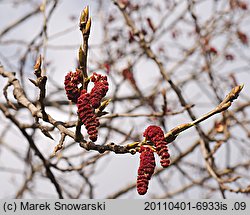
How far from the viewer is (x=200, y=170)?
13.5 ft

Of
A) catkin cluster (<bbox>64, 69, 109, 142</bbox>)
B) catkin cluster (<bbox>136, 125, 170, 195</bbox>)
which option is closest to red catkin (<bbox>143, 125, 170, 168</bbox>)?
catkin cluster (<bbox>136, 125, 170, 195</bbox>)

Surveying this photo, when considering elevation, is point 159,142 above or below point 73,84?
below

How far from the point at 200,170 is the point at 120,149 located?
10.7 ft

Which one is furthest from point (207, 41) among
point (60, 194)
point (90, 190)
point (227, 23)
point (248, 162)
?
point (60, 194)

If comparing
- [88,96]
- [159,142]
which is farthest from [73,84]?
[159,142]

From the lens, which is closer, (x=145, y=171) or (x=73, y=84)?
(x=145, y=171)

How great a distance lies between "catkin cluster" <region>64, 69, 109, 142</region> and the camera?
0.93 m

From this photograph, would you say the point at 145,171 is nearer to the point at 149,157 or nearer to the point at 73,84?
the point at 149,157

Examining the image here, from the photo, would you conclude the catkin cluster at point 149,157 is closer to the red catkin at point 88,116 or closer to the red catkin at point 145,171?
the red catkin at point 145,171

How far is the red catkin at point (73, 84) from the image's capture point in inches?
39.2

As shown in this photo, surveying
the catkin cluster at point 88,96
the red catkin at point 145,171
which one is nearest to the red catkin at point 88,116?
the catkin cluster at point 88,96

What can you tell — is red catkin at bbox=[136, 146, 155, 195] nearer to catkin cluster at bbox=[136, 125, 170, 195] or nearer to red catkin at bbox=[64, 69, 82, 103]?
catkin cluster at bbox=[136, 125, 170, 195]

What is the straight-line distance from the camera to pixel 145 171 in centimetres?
90

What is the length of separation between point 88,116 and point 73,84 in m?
0.11
